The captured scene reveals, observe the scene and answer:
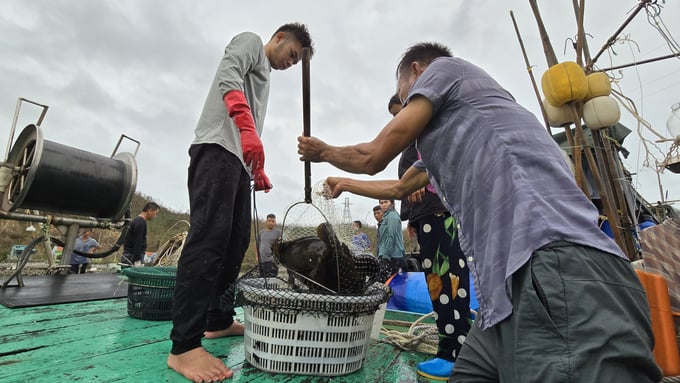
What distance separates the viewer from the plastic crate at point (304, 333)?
1641 millimetres

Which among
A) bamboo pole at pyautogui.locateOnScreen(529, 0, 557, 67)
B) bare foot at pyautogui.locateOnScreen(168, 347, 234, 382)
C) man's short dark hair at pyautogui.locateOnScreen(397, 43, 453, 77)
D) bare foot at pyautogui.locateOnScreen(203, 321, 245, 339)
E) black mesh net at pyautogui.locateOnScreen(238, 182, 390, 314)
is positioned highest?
bamboo pole at pyautogui.locateOnScreen(529, 0, 557, 67)

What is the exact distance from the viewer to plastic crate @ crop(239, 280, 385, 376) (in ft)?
5.38

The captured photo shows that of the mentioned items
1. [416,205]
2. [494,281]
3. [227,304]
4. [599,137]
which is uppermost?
[599,137]

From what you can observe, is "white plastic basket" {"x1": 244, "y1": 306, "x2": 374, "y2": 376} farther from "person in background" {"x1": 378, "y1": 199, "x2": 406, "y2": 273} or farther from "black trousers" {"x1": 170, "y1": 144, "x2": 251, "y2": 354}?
"person in background" {"x1": 378, "y1": 199, "x2": 406, "y2": 273}

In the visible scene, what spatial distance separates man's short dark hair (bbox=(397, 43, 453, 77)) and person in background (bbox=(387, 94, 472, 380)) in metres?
0.92

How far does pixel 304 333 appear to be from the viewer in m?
1.67

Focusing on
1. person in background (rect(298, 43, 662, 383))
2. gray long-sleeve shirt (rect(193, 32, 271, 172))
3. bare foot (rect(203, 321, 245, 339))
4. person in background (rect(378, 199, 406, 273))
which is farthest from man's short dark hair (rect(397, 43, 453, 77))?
person in background (rect(378, 199, 406, 273))

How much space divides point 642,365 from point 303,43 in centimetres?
249

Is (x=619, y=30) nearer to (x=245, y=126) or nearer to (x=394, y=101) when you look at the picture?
(x=394, y=101)

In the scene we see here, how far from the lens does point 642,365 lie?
0.77 m

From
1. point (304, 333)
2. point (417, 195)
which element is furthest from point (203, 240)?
point (417, 195)

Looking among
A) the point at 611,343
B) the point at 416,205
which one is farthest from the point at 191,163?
the point at 611,343

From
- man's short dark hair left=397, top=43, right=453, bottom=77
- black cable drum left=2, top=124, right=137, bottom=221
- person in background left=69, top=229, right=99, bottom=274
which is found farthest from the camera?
person in background left=69, top=229, right=99, bottom=274

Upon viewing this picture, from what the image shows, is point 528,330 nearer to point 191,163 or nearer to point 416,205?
point 416,205
